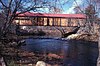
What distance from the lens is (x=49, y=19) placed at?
249 ft

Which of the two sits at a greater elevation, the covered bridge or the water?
the water

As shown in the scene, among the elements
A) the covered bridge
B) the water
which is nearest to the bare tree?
the covered bridge

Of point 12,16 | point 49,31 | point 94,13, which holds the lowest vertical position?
point 49,31

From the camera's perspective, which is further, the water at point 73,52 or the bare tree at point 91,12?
the bare tree at point 91,12

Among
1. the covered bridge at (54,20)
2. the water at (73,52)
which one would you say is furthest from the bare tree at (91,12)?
the water at (73,52)

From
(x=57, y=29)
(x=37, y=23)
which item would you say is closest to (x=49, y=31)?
(x=57, y=29)

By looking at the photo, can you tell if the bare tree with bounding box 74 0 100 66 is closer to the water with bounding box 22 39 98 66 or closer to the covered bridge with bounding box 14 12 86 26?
the covered bridge with bounding box 14 12 86 26

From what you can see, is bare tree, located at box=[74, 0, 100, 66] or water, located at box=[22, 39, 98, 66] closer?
water, located at box=[22, 39, 98, 66]

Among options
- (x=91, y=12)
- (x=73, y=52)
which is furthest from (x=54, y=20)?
(x=73, y=52)

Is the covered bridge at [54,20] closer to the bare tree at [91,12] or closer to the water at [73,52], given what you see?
the bare tree at [91,12]

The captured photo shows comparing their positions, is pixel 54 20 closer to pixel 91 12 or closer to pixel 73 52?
pixel 91 12

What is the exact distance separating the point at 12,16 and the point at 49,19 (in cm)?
5983

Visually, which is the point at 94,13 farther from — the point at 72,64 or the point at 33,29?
the point at 72,64

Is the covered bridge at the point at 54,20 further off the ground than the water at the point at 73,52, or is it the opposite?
the water at the point at 73,52
